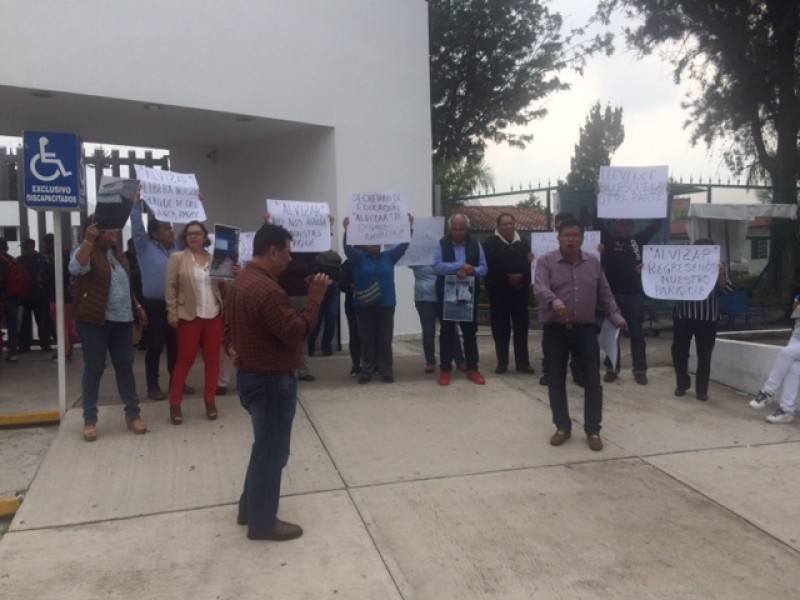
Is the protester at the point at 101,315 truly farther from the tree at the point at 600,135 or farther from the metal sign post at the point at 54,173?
the tree at the point at 600,135

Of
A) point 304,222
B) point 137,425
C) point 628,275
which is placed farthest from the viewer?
point 628,275

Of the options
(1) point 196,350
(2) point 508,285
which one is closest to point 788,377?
(2) point 508,285

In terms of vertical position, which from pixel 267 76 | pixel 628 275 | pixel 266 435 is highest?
pixel 267 76

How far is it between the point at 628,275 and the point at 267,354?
4.88 metres

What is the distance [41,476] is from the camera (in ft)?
16.6

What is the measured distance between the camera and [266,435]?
3986mm

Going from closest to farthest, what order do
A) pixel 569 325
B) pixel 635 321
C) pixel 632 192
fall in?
pixel 569 325, pixel 632 192, pixel 635 321

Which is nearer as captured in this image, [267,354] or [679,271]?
[267,354]

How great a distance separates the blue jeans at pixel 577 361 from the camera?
5.61 metres

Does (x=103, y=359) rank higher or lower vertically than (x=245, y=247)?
lower

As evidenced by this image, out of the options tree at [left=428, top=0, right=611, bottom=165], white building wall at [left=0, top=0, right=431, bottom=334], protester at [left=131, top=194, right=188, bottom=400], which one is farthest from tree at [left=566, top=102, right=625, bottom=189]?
protester at [left=131, top=194, right=188, bottom=400]

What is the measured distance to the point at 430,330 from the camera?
26.2ft

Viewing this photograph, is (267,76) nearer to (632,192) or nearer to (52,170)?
(52,170)

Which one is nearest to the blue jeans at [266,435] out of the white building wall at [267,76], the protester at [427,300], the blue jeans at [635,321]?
the protester at [427,300]
